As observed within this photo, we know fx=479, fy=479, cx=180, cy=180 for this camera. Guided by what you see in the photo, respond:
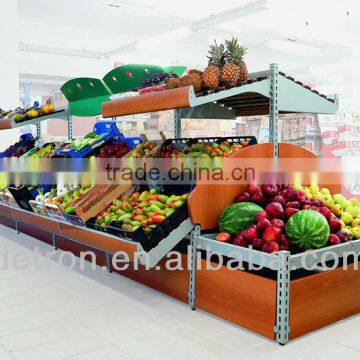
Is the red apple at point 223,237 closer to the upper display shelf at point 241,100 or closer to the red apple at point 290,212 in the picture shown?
the red apple at point 290,212

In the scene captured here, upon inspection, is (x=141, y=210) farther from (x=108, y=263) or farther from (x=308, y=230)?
(x=308, y=230)

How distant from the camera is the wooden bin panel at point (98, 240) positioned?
3.12 m

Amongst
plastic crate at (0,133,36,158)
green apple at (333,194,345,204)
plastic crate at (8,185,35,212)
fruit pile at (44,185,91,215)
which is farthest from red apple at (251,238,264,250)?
plastic crate at (0,133,36,158)

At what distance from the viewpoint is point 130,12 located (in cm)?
1107

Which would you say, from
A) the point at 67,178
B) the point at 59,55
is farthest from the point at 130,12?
the point at 67,178

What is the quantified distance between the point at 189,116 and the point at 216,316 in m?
1.76

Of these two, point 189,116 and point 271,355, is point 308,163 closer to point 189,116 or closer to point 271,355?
point 189,116

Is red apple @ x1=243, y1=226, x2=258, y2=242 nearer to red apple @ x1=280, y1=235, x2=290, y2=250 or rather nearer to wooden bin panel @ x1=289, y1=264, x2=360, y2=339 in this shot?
red apple @ x1=280, y1=235, x2=290, y2=250

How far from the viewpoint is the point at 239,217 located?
2918 mm

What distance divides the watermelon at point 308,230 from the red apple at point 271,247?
0.16 metres

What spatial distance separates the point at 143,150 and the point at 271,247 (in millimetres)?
1737

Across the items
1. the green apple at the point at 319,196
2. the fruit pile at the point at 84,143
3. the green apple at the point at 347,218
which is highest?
the fruit pile at the point at 84,143

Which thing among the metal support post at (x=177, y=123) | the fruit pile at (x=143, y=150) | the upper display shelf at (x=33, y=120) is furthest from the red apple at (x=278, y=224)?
the upper display shelf at (x=33, y=120)

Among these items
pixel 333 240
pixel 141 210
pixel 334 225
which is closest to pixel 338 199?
pixel 334 225
